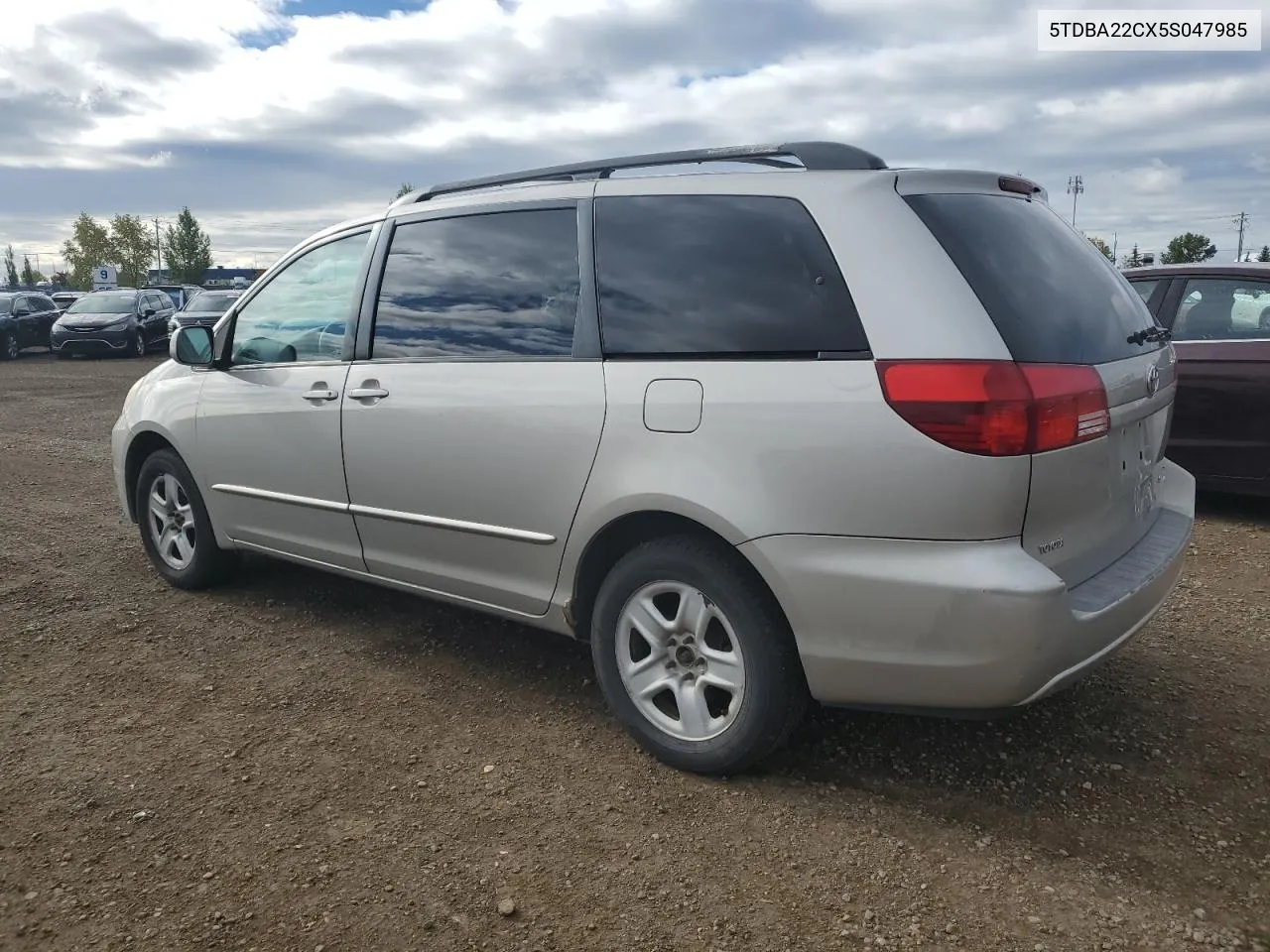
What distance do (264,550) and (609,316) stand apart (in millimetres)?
2244

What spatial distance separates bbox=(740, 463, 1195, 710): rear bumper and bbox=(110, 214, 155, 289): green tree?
110 metres

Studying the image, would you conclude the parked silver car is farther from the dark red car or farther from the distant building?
the distant building

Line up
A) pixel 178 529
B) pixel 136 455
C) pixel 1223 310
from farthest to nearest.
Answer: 1. pixel 1223 310
2. pixel 136 455
3. pixel 178 529

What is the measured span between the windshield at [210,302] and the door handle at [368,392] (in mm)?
20827

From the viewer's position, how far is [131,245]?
101 m

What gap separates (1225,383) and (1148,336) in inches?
136

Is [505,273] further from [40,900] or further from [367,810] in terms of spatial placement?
[40,900]

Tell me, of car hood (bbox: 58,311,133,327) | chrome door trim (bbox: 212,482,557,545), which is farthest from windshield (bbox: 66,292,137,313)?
chrome door trim (bbox: 212,482,557,545)

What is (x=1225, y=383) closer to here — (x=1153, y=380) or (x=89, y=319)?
(x=1153, y=380)

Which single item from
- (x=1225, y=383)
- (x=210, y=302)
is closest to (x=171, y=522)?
(x=1225, y=383)

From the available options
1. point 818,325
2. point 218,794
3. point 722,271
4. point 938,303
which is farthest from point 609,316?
point 218,794

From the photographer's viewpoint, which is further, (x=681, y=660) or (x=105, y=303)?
(x=105, y=303)

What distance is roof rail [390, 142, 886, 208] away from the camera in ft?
9.75

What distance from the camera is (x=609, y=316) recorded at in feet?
10.8
